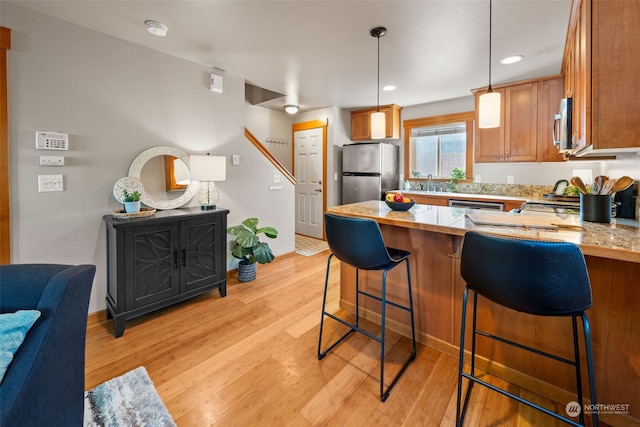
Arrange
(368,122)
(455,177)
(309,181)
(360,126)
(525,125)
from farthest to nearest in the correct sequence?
(309,181), (360,126), (368,122), (455,177), (525,125)

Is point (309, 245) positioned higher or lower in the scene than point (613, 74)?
lower

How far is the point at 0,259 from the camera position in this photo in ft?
6.65

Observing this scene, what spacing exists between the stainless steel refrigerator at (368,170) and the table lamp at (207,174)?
95.9 inches

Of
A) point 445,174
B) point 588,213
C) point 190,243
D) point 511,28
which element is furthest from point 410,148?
point 190,243

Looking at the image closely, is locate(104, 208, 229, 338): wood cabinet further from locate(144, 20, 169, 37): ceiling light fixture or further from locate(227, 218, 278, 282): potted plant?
locate(144, 20, 169, 37): ceiling light fixture

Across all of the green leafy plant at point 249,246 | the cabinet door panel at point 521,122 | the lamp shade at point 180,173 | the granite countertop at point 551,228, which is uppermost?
the cabinet door panel at point 521,122

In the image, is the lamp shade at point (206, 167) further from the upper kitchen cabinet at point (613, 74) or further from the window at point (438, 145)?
the window at point (438, 145)

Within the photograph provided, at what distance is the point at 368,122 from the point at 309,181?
1.46 m

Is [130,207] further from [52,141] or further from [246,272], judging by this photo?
[246,272]

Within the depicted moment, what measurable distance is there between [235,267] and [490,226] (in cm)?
281

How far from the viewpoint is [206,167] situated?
2.79 metres

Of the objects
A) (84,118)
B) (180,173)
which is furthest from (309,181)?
(84,118)

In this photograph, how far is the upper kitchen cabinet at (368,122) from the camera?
4.70m

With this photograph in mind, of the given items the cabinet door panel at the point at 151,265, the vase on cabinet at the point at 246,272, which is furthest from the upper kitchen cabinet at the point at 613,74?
the vase on cabinet at the point at 246,272
